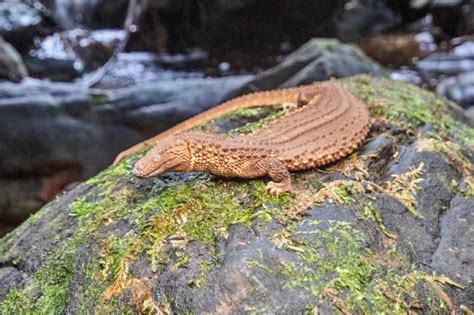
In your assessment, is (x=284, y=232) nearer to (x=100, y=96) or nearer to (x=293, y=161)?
(x=293, y=161)

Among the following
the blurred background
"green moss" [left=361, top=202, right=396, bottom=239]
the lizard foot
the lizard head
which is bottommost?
the blurred background

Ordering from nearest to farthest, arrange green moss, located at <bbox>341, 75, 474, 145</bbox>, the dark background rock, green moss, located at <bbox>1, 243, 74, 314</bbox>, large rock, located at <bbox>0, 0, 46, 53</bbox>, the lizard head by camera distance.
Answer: green moss, located at <bbox>1, 243, 74, 314</bbox>, the lizard head, green moss, located at <bbox>341, 75, 474, 145</bbox>, the dark background rock, large rock, located at <bbox>0, 0, 46, 53</bbox>

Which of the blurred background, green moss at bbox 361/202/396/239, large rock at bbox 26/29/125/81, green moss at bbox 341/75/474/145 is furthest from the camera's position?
large rock at bbox 26/29/125/81

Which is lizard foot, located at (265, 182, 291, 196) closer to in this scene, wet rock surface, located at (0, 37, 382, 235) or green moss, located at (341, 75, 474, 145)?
green moss, located at (341, 75, 474, 145)

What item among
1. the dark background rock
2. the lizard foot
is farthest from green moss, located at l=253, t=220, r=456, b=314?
the dark background rock

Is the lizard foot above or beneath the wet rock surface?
above

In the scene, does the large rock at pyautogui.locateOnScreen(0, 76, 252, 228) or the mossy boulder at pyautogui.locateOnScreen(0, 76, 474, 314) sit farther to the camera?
the large rock at pyautogui.locateOnScreen(0, 76, 252, 228)

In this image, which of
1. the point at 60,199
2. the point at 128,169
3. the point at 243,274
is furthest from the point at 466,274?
the point at 60,199
